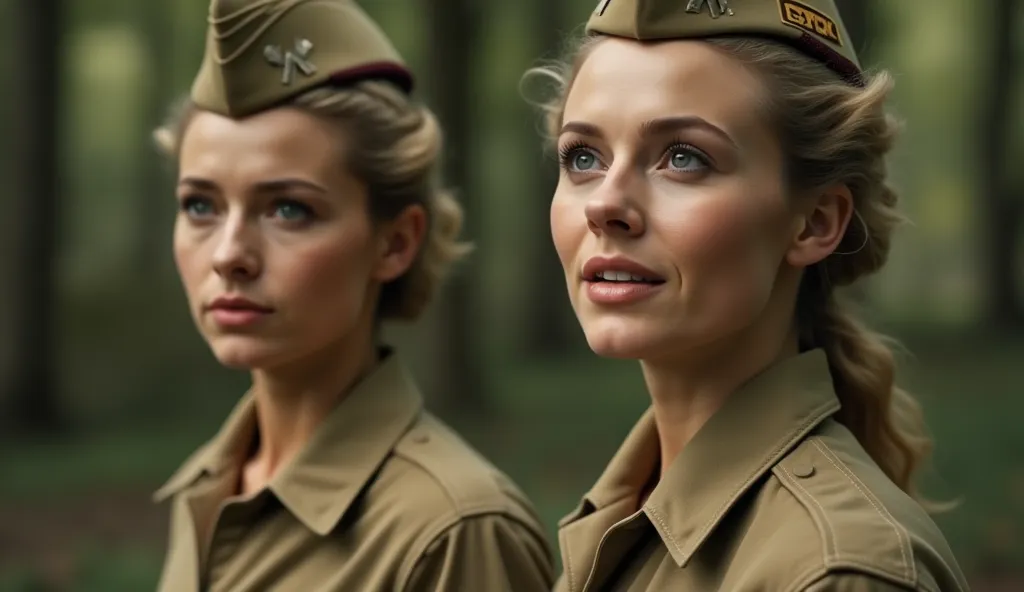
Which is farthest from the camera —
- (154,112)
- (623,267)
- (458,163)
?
(154,112)

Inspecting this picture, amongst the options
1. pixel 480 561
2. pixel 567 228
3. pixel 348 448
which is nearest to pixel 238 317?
pixel 348 448

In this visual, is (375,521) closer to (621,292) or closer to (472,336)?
(621,292)

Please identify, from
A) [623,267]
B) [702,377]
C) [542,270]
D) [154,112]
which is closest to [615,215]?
[623,267]

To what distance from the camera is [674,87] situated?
2312 mm

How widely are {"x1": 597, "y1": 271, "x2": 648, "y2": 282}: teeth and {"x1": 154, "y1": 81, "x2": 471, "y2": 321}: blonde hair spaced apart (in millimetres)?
1007

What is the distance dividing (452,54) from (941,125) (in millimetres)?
10503

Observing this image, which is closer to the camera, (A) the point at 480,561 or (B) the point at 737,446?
(B) the point at 737,446

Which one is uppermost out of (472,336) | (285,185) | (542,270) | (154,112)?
(285,185)

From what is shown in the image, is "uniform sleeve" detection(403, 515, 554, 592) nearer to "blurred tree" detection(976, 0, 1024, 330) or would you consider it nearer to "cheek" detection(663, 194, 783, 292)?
"cheek" detection(663, 194, 783, 292)

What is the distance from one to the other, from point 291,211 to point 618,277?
3.46ft

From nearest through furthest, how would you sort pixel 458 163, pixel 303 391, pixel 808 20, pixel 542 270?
1. pixel 808 20
2. pixel 303 391
3. pixel 458 163
4. pixel 542 270

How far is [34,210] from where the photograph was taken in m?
8.52

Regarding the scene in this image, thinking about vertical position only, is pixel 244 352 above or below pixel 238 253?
below

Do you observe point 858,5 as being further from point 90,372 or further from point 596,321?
point 90,372
